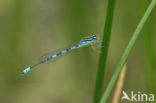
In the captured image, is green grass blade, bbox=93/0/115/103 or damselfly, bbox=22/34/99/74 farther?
damselfly, bbox=22/34/99/74

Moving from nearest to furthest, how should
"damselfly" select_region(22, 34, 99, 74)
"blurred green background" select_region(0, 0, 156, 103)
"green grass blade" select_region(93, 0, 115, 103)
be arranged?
"green grass blade" select_region(93, 0, 115, 103)
"damselfly" select_region(22, 34, 99, 74)
"blurred green background" select_region(0, 0, 156, 103)

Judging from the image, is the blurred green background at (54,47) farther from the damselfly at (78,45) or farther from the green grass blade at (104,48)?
the green grass blade at (104,48)

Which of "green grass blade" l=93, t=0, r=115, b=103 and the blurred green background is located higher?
the blurred green background

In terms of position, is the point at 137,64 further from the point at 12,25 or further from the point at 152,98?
the point at 152,98

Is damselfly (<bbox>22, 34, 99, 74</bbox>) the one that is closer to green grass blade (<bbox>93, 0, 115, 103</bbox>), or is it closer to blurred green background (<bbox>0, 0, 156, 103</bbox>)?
blurred green background (<bbox>0, 0, 156, 103</bbox>)

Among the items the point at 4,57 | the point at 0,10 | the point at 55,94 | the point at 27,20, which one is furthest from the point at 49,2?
the point at 55,94

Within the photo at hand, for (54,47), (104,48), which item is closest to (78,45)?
(104,48)

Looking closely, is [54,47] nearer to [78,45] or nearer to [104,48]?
[78,45]

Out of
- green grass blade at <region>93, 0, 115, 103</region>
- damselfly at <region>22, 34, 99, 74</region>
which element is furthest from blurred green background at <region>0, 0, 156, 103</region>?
green grass blade at <region>93, 0, 115, 103</region>

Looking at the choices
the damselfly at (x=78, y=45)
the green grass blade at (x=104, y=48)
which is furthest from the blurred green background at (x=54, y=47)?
the green grass blade at (x=104, y=48)
